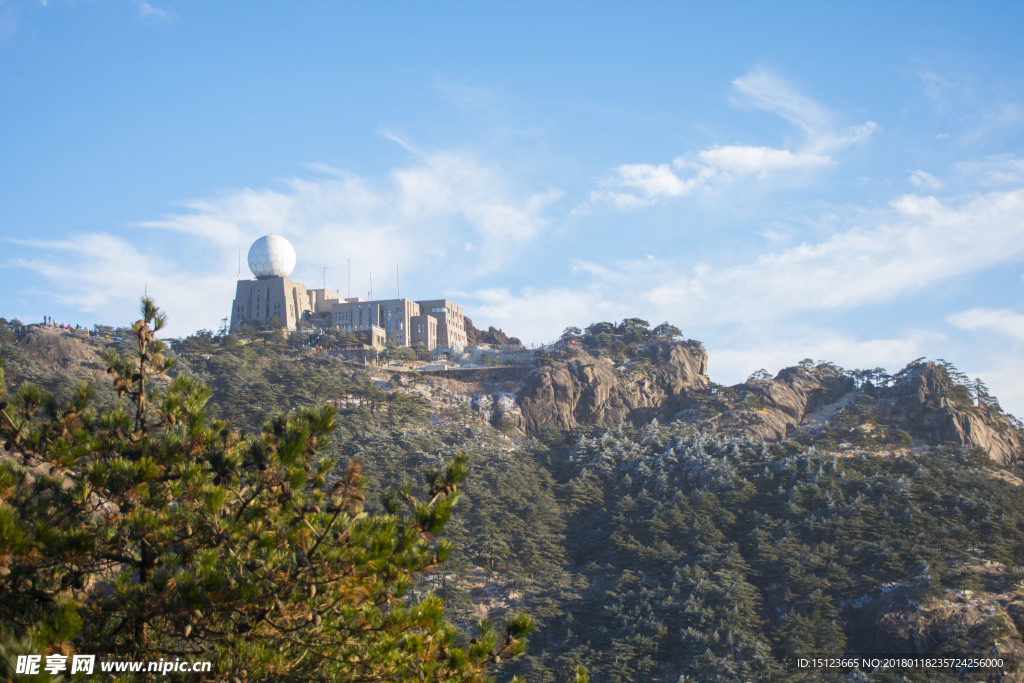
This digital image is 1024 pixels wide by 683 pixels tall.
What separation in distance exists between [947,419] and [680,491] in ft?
67.3

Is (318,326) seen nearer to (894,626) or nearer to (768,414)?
(768,414)

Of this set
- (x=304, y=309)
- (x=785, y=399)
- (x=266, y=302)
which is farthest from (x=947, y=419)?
(x=266, y=302)

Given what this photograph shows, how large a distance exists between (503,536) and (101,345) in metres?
35.8

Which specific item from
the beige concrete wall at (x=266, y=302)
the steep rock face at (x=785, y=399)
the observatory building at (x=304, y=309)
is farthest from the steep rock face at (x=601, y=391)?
the beige concrete wall at (x=266, y=302)

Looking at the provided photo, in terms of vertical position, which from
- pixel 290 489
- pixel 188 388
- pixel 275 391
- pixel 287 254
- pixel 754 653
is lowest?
pixel 754 653

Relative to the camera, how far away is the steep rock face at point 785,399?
58834 mm

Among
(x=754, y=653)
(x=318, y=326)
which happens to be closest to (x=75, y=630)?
(x=754, y=653)

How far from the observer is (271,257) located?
74688 mm

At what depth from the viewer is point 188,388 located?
38.4 feet

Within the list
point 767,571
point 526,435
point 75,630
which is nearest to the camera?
point 75,630

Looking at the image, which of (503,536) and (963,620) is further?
(503,536)

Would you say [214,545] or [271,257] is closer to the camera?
[214,545]

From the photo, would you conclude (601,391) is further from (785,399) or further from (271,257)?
(271,257)

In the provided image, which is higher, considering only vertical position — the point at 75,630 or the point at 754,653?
the point at 75,630
